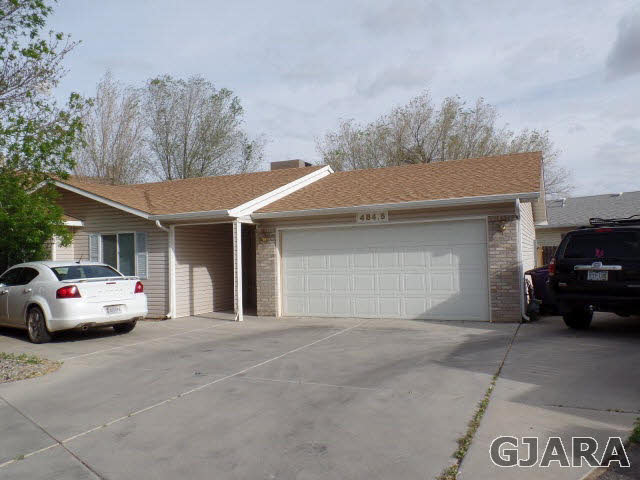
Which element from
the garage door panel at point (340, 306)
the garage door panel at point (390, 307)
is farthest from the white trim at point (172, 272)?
the garage door panel at point (390, 307)

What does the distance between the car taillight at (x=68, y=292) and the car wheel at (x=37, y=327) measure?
74 centimetres

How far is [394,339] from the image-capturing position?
9898mm

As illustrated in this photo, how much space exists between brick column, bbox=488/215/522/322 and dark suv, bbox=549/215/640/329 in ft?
4.56

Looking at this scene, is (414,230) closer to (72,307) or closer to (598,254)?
(598,254)

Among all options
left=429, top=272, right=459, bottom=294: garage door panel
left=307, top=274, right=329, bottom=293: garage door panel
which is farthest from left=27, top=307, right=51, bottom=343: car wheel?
left=429, top=272, right=459, bottom=294: garage door panel

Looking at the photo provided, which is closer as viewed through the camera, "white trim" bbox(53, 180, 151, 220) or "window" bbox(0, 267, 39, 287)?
"window" bbox(0, 267, 39, 287)

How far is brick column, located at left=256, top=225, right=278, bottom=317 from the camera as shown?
45.3 ft

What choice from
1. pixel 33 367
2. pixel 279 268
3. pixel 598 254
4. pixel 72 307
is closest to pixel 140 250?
pixel 279 268

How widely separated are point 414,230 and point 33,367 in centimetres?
801

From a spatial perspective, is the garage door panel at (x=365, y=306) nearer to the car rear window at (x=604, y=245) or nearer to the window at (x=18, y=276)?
the car rear window at (x=604, y=245)

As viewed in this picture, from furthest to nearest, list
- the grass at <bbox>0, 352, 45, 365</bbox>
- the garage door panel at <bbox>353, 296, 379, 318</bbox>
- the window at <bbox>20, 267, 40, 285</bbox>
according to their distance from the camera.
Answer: the garage door panel at <bbox>353, 296, 379, 318</bbox> → the window at <bbox>20, 267, 40, 285</bbox> → the grass at <bbox>0, 352, 45, 365</bbox>

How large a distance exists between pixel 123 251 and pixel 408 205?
798 cm

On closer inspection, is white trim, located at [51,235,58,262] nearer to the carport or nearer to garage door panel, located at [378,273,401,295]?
the carport

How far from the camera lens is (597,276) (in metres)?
9.28
